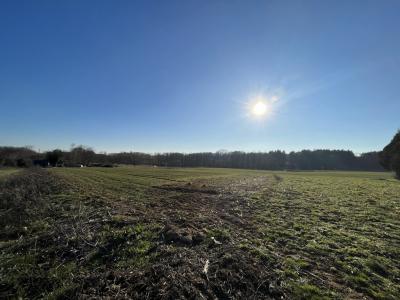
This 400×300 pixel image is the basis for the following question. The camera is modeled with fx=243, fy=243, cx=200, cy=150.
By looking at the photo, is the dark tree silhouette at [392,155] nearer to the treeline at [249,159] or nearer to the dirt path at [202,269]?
the dirt path at [202,269]

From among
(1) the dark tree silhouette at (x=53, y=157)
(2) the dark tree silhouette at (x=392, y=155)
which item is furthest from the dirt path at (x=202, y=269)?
(1) the dark tree silhouette at (x=53, y=157)

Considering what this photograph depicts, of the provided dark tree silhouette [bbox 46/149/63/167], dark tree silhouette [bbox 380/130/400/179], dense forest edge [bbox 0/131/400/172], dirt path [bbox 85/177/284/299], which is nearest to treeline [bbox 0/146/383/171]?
dense forest edge [bbox 0/131/400/172]

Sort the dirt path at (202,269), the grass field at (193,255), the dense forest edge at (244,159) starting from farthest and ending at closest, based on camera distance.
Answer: the dense forest edge at (244,159)
the grass field at (193,255)
the dirt path at (202,269)

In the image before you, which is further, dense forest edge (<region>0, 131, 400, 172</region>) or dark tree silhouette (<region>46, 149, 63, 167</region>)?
dense forest edge (<region>0, 131, 400, 172</region>)

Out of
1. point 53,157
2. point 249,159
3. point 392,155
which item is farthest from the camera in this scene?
point 249,159

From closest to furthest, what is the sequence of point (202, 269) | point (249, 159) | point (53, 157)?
1. point (202, 269)
2. point (53, 157)
3. point (249, 159)

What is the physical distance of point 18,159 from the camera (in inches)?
3374

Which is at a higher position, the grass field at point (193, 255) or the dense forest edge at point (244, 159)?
the dense forest edge at point (244, 159)

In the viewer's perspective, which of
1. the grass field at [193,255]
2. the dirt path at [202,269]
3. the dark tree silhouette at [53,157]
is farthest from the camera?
the dark tree silhouette at [53,157]

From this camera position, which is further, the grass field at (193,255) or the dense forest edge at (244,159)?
the dense forest edge at (244,159)

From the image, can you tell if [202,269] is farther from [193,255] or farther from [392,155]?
[392,155]

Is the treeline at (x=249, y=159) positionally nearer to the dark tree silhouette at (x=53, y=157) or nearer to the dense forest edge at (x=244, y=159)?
the dense forest edge at (x=244, y=159)

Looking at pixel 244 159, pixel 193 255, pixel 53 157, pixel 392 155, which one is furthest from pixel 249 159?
pixel 193 255

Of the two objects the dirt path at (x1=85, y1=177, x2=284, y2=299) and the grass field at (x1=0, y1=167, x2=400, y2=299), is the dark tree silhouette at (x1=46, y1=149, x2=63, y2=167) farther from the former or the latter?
the dirt path at (x1=85, y1=177, x2=284, y2=299)
